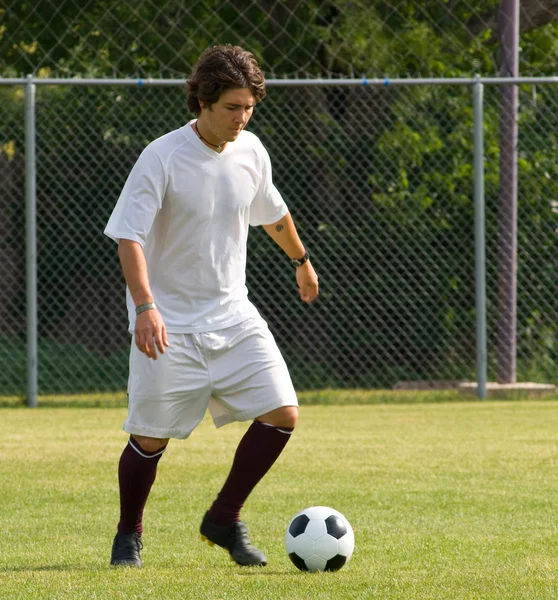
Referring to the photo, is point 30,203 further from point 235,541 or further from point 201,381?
point 235,541

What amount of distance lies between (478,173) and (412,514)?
5.40 meters

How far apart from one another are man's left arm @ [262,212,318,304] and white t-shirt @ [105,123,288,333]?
0.31 m

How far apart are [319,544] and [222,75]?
160cm

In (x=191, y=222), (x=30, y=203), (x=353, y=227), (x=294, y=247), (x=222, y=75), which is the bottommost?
(x=353, y=227)

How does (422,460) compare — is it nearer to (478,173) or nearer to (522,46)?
(478,173)

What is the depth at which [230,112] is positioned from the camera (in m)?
3.89

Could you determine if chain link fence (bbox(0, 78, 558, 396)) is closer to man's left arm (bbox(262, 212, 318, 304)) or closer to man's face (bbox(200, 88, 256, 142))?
man's left arm (bbox(262, 212, 318, 304))

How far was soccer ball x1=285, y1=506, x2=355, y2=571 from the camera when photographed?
388 cm

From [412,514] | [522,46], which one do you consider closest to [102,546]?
[412,514]

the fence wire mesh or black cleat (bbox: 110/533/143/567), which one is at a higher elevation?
the fence wire mesh

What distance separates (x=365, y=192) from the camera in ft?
35.3

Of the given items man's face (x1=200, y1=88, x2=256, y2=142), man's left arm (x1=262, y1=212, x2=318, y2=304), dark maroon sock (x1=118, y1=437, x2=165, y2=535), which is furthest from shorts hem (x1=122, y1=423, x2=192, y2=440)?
man's face (x1=200, y1=88, x2=256, y2=142)

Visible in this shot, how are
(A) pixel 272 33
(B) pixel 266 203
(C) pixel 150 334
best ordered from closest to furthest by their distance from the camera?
(C) pixel 150 334 < (B) pixel 266 203 < (A) pixel 272 33

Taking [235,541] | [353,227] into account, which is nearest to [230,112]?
[235,541]
